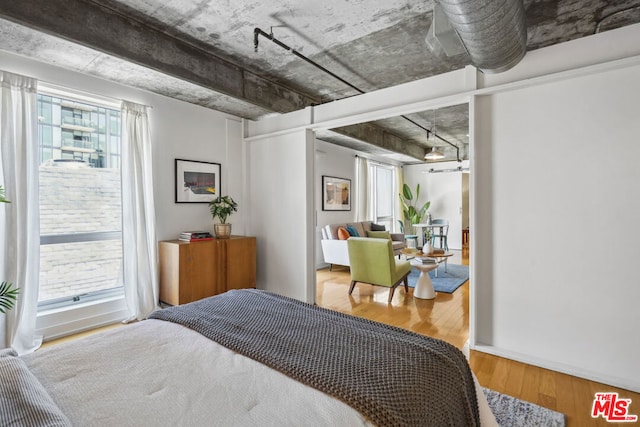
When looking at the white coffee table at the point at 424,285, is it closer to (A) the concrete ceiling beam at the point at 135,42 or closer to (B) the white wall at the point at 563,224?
(B) the white wall at the point at 563,224

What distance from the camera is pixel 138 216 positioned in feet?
11.4

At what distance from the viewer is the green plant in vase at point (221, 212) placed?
4104mm

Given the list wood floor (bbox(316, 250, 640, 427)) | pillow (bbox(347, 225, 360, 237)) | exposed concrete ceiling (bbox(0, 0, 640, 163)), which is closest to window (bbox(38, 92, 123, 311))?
exposed concrete ceiling (bbox(0, 0, 640, 163))

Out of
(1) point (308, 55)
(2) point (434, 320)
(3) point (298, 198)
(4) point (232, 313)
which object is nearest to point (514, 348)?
(2) point (434, 320)

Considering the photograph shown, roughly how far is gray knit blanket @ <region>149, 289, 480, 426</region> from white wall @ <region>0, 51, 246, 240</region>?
7.59 ft

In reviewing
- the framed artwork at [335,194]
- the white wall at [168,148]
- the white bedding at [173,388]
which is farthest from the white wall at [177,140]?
the white bedding at [173,388]

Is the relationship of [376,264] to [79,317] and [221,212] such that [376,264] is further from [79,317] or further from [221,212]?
[79,317]

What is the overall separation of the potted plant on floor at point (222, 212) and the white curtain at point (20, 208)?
5.75 feet

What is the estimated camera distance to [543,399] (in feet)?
6.98

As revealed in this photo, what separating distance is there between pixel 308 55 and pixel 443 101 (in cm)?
147

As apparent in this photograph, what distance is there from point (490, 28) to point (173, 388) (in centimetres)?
240

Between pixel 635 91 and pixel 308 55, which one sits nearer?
pixel 635 91

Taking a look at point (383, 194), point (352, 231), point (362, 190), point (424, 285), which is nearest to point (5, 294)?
point (424, 285)

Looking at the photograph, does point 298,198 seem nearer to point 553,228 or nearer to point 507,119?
point 507,119
